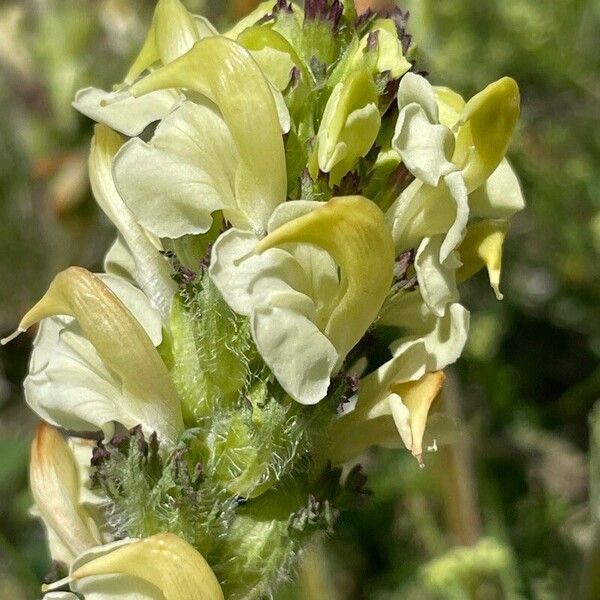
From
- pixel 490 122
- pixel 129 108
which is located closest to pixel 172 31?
pixel 129 108

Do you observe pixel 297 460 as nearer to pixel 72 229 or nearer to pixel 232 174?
pixel 232 174

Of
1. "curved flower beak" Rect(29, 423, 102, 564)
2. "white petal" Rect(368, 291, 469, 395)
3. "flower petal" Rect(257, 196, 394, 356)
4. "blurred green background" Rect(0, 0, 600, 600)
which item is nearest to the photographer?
"flower petal" Rect(257, 196, 394, 356)

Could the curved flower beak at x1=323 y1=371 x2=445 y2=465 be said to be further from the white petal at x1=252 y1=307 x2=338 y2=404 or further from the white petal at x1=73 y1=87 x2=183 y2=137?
the white petal at x1=73 y1=87 x2=183 y2=137

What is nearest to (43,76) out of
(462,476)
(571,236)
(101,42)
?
(101,42)

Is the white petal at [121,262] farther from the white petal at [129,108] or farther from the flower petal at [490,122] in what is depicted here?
the flower petal at [490,122]

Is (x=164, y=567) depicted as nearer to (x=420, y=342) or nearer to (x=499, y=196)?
(x=420, y=342)

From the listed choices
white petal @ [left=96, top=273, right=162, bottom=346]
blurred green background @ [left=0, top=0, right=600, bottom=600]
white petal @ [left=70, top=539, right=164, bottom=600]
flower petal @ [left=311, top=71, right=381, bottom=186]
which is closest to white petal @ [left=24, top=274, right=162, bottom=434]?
white petal @ [left=96, top=273, right=162, bottom=346]
